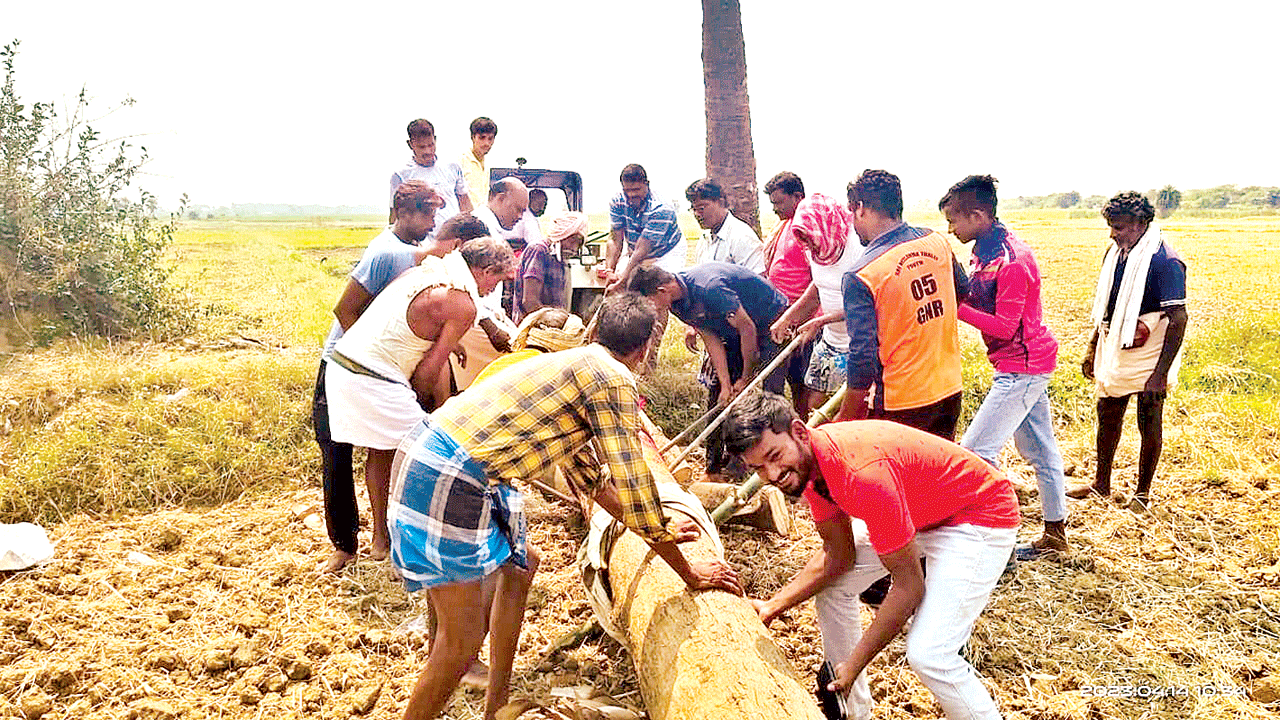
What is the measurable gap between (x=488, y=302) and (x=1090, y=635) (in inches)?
149

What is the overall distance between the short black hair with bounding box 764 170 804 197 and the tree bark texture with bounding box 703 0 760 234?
9.77 ft

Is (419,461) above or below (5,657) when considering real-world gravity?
above

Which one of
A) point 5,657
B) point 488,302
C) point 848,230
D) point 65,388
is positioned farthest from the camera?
point 65,388

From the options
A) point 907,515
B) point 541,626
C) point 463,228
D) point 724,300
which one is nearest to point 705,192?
point 724,300

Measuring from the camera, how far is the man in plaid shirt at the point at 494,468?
2.40 metres

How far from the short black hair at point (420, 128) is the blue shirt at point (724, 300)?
2795mm

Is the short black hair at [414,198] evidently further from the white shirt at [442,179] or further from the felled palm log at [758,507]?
the white shirt at [442,179]

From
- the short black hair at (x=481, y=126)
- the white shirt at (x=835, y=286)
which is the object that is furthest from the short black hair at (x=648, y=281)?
the short black hair at (x=481, y=126)

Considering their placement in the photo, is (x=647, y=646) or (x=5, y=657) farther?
(x=5, y=657)

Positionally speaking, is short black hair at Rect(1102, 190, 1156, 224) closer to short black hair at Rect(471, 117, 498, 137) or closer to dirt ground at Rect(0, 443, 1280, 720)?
dirt ground at Rect(0, 443, 1280, 720)

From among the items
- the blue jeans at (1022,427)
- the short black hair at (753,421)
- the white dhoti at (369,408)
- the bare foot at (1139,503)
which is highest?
the short black hair at (753,421)

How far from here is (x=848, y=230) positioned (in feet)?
15.2

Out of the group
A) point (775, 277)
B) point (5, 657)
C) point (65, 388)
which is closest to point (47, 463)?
point (65, 388)

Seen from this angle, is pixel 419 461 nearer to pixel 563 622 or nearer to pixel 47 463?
pixel 563 622
